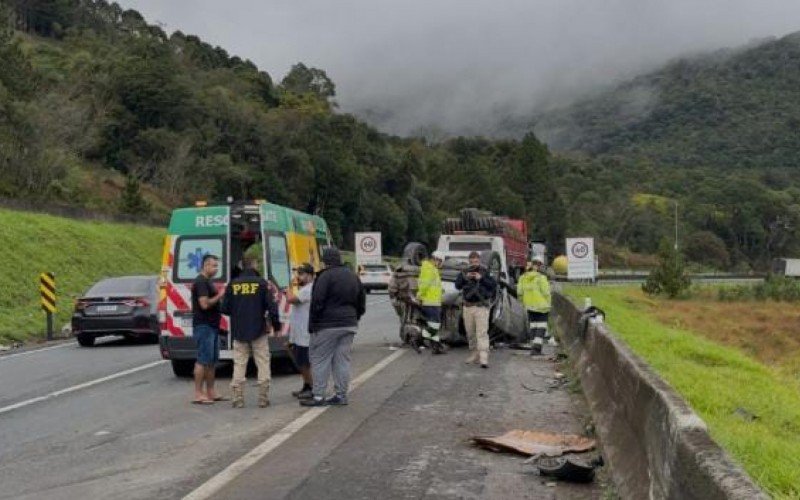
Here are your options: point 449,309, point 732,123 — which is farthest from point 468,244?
point 732,123

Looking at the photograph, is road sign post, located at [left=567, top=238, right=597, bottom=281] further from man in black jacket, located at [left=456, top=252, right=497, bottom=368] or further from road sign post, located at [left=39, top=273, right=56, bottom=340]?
man in black jacket, located at [left=456, top=252, right=497, bottom=368]

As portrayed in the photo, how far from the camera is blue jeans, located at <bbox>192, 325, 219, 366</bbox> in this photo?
1147 centimetres

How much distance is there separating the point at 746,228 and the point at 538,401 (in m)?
120

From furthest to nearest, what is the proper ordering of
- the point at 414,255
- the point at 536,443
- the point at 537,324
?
1. the point at 414,255
2. the point at 537,324
3. the point at 536,443

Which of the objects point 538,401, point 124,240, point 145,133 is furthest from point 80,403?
point 145,133

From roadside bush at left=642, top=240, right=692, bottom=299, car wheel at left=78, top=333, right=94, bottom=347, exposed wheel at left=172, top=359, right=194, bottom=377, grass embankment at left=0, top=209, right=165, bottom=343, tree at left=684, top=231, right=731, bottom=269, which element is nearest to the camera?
exposed wheel at left=172, top=359, right=194, bottom=377

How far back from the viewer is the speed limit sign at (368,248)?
149ft

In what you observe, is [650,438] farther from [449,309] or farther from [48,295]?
[48,295]

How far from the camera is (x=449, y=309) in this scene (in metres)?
18.2

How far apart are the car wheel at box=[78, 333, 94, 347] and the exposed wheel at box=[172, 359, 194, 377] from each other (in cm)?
635

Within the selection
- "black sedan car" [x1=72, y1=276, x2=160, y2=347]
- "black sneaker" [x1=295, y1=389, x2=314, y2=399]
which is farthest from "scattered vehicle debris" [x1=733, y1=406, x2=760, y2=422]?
"black sedan car" [x1=72, y1=276, x2=160, y2=347]

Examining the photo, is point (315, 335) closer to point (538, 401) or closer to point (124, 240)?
point (538, 401)

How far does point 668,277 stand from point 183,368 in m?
33.8

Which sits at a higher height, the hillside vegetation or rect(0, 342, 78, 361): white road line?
the hillside vegetation
